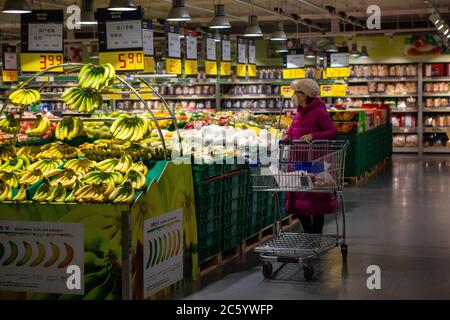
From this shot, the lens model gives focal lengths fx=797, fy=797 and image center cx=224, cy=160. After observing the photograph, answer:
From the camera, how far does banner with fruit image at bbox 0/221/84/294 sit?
17.8 feet

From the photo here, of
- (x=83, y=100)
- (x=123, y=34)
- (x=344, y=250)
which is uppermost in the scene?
(x=123, y=34)

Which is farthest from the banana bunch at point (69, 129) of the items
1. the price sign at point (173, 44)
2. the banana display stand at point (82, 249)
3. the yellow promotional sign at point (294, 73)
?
the yellow promotional sign at point (294, 73)

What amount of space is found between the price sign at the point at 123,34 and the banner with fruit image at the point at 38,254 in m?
5.06

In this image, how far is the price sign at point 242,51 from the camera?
1692 cm

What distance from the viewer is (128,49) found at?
10.3 meters

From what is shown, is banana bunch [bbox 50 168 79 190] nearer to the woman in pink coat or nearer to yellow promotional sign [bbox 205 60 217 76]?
the woman in pink coat

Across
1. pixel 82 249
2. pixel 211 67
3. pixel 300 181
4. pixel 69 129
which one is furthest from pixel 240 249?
pixel 211 67

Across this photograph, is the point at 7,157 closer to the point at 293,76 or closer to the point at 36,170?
the point at 36,170

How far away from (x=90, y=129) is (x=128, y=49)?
1.75m

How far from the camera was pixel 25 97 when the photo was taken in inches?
281

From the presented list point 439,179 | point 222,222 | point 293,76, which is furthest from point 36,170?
point 293,76

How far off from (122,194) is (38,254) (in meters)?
0.72

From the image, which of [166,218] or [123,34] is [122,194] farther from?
[123,34]

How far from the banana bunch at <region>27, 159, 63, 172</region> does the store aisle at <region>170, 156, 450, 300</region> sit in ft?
4.63
